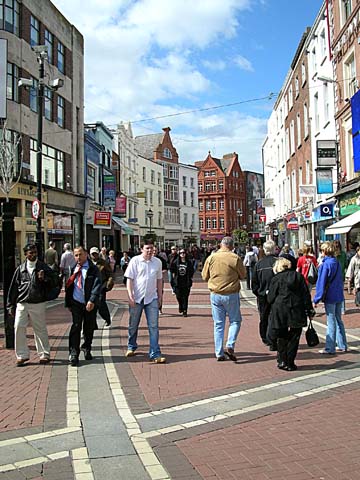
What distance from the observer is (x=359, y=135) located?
734 inches

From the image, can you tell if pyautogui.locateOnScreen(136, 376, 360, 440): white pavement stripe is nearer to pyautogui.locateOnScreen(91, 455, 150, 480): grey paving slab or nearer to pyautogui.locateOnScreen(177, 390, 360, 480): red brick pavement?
pyautogui.locateOnScreen(177, 390, 360, 480): red brick pavement

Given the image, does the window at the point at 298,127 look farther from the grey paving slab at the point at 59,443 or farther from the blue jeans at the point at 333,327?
the grey paving slab at the point at 59,443

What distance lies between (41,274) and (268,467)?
4.79m

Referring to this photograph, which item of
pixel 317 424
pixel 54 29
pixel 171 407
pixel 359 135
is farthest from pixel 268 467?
pixel 54 29

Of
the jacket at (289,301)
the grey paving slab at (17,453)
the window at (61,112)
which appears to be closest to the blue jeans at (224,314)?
the jacket at (289,301)

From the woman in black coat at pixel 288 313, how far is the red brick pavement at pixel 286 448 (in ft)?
5.63

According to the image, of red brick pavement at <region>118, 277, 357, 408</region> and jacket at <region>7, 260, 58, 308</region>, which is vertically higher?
jacket at <region>7, 260, 58, 308</region>

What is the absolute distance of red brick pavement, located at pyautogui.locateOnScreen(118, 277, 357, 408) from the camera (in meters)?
6.36

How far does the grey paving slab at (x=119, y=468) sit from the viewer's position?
3861 mm

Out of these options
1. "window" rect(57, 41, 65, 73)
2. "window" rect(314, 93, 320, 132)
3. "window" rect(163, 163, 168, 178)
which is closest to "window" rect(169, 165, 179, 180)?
"window" rect(163, 163, 168, 178)

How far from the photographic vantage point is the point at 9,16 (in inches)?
949

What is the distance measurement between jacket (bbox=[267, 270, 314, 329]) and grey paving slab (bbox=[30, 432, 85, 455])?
132 inches

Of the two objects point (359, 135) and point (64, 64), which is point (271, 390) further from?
point (64, 64)

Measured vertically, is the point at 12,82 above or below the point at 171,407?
above
